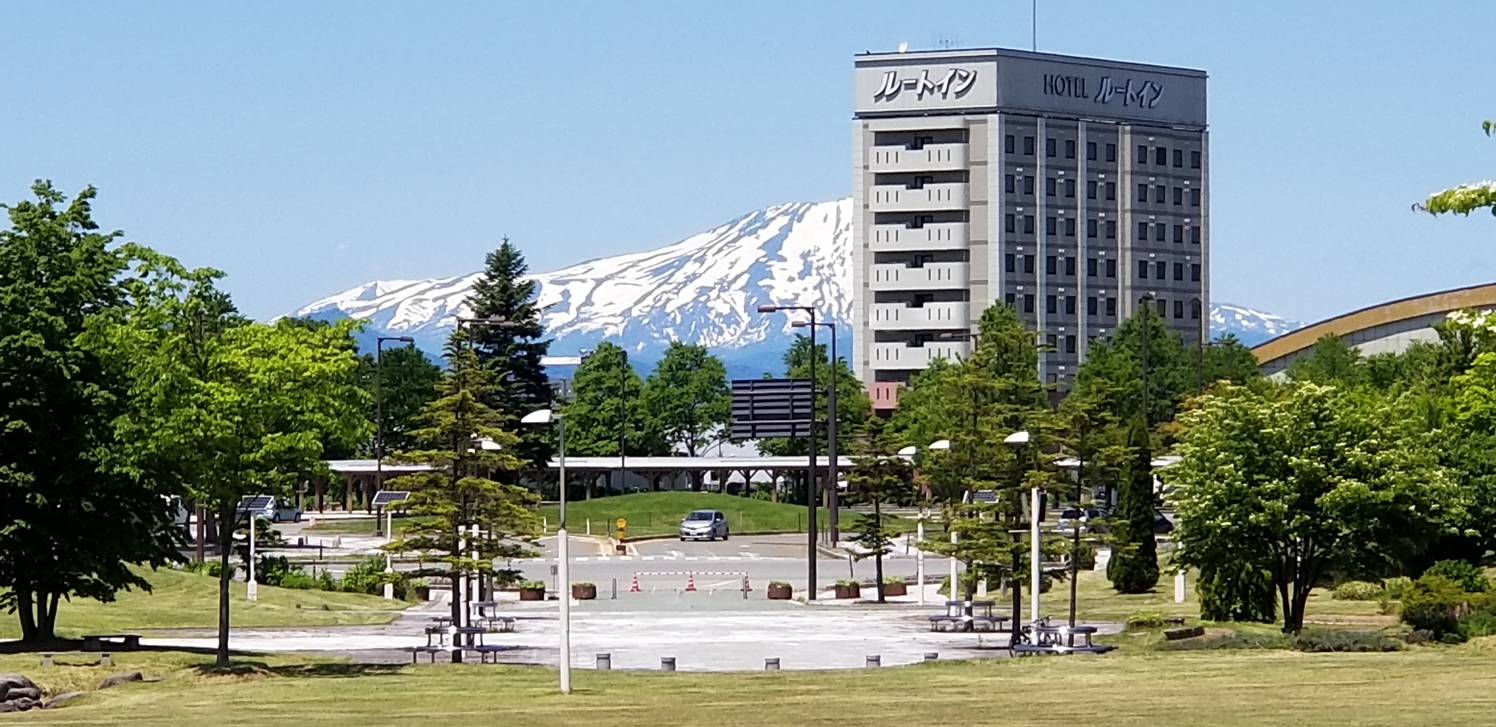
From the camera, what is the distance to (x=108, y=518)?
42.1 metres

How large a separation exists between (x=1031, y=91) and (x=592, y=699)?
132 m

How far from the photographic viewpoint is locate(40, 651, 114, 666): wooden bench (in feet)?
127

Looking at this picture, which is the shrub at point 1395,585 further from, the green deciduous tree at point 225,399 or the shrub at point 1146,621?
the green deciduous tree at point 225,399

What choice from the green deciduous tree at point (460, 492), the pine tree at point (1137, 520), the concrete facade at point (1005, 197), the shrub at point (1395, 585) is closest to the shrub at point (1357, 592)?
the shrub at point (1395, 585)

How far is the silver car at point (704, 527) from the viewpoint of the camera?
3765 inches

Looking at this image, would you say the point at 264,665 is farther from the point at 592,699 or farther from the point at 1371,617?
the point at 1371,617

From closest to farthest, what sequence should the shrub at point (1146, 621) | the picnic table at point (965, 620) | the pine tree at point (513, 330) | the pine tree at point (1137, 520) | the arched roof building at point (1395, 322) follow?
the shrub at point (1146, 621) < the picnic table at point (965, 620) < the pine tree at point (1137, 520) < the pine tree at point (513, 330) < the arched roof building at point (1395, 322)

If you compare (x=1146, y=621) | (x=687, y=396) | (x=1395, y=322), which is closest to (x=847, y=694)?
(x=1146, y=621)

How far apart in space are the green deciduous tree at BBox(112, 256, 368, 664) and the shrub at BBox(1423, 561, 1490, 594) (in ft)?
81.9

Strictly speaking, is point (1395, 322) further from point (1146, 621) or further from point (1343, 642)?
point (1343, 642)

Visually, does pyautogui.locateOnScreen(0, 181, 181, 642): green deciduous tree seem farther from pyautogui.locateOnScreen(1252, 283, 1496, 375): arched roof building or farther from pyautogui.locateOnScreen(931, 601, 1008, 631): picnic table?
pyautogui.locateOnScreen(1252, 283, 1496, 375): arched roof building

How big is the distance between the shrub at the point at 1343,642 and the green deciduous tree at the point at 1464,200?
53.1ft

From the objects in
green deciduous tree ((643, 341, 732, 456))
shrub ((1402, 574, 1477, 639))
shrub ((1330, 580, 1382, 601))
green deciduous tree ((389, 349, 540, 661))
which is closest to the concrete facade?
green deciduous tree ((643, 341, 732, 456))

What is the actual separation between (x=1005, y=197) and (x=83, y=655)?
12512cm
